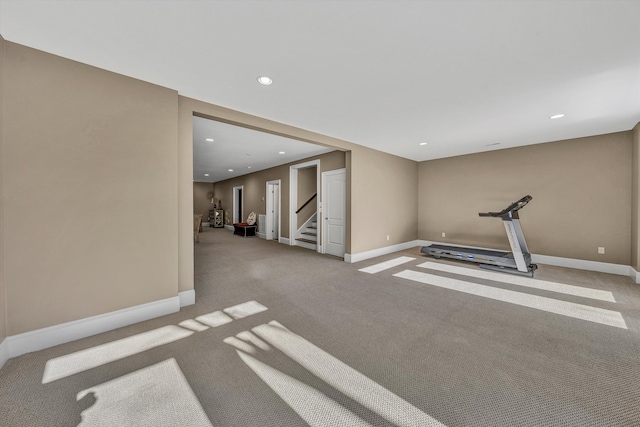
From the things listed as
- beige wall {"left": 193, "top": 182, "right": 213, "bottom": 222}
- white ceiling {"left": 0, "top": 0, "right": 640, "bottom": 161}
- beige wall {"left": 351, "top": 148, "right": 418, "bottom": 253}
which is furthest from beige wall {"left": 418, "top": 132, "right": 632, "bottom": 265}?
beige wall {"left": 193, "top": 182, "right": 213, "bottom": 222}

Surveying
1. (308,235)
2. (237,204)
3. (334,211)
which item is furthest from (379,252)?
(237,204)

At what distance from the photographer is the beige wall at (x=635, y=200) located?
3.64 metres

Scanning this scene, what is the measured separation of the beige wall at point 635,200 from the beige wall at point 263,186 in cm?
471

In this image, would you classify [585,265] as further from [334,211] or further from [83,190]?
[83,190]

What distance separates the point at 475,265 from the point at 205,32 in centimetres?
542

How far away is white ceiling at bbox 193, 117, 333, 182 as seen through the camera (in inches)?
165

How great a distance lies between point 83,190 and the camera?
6.97 feet

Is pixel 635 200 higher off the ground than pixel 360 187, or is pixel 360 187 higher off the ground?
pixel 360 187

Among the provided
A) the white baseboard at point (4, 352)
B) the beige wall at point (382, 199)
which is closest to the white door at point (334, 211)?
the beige wall at point (382, 199)

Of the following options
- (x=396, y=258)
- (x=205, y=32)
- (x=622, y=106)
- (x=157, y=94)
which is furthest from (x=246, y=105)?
(x=622, y=106)

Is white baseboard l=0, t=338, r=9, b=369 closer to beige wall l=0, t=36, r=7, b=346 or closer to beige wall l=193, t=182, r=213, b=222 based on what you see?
beige wall l=0, t=36, r=7, b=346

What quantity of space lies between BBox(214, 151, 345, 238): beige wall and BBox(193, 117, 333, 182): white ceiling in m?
0.25

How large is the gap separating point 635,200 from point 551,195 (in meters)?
1.02

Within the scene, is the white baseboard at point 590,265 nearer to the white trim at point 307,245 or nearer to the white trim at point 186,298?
the white trim at point 307,245
